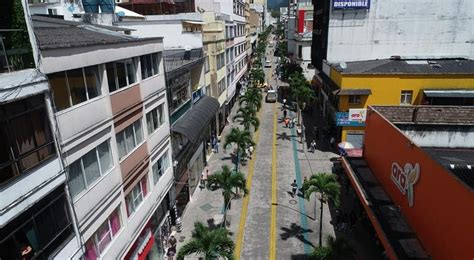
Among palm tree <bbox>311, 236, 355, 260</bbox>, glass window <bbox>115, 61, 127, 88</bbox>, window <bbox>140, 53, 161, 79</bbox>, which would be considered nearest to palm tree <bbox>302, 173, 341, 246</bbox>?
palm tree <bbox>311, 236, 355, 260</bbox>

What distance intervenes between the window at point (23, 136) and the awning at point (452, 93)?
116 feet

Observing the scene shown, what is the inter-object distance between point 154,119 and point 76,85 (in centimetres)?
805

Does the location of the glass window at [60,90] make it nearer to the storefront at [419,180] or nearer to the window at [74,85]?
the window at [74,85]

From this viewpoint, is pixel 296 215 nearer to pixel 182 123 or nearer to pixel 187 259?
pixel 187 259

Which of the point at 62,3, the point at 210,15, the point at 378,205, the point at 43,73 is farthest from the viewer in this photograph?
the point at 210,15

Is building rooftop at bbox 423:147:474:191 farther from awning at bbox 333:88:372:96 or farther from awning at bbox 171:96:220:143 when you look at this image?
awning at bbox 171:96:220:143

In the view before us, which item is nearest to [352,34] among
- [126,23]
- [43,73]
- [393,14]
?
[393,14]

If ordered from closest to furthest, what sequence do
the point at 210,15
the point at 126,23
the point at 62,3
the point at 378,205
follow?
the point at 378,205 < the point at 126,23 < the point at 62,3 < the point at 210,15

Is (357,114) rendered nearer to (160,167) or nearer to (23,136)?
(160,167)

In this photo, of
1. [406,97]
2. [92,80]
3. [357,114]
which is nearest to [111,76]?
[92,80]

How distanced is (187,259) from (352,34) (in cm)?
3866

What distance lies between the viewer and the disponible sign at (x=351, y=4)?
4553cm

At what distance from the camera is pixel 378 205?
20984 mm

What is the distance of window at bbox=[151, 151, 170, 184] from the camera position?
842 inches
